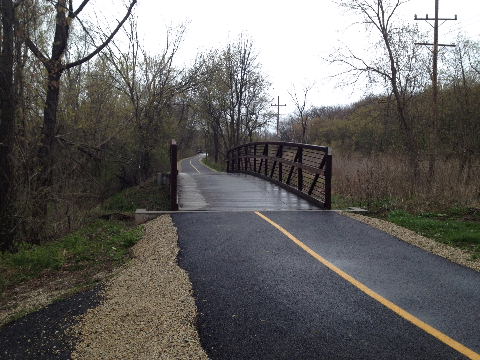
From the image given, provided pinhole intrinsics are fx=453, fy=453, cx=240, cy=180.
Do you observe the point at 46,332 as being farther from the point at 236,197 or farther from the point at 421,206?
the point at 421,206

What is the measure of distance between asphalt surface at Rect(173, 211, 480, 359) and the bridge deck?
290cm

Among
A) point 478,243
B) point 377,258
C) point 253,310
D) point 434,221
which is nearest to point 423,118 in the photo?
point 434,221

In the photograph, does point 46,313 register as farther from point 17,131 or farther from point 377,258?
point 17,131

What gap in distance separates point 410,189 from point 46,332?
11.1 metres

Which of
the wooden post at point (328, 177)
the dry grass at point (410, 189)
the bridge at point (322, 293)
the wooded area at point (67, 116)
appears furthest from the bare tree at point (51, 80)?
the dry grass at point (410, 189)

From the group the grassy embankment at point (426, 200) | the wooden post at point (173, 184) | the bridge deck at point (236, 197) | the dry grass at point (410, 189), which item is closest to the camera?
the grassy embankment at point (426, 200)

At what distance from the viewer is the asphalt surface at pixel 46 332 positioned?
3.80 m

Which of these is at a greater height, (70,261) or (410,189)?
(410,189)

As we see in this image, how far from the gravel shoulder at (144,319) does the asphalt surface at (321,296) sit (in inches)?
6.5

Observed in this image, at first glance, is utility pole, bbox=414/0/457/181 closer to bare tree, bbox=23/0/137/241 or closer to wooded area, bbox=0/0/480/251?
wooded area, bbox=0/0/480/251

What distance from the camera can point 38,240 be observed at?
33.6 feet

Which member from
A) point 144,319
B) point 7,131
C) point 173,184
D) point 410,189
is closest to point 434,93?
point 410,189

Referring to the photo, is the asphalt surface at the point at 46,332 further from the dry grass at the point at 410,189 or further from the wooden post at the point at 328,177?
the dry grass at the point at 410,189

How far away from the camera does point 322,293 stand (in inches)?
195
